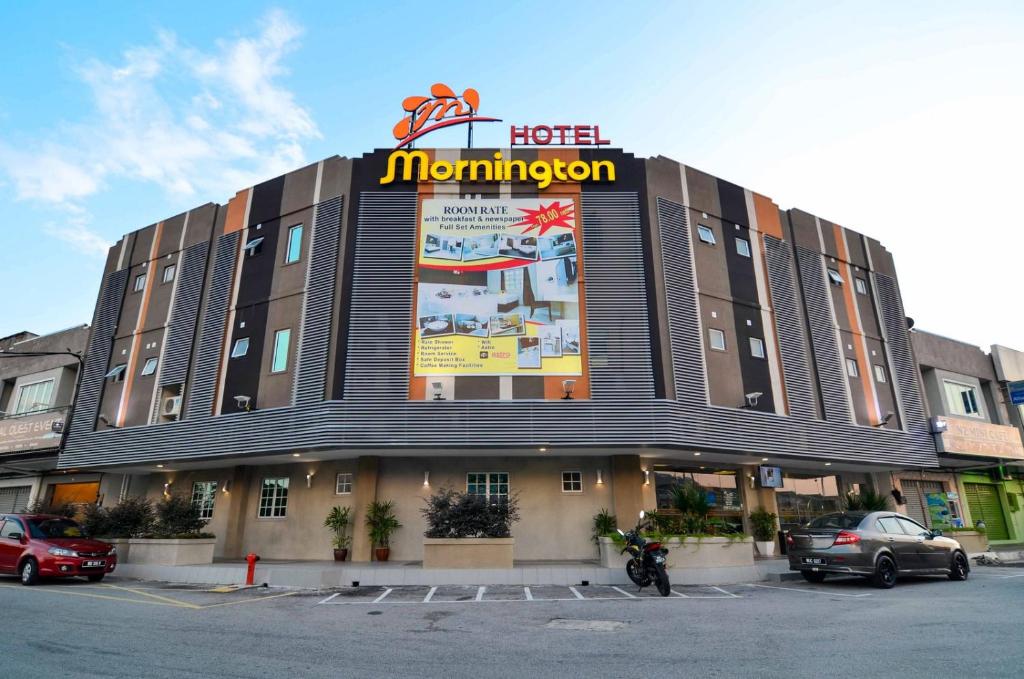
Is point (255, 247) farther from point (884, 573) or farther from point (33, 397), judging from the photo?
point (884, 573)

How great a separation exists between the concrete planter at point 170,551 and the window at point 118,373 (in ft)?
27.1

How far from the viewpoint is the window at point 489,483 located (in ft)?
60.6

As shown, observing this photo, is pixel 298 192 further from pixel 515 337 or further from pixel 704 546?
pixel 704 546

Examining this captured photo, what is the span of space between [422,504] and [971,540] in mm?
19477

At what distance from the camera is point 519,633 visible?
808cm

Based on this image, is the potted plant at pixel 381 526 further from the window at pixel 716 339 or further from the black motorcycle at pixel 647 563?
the window at pixel 716 339

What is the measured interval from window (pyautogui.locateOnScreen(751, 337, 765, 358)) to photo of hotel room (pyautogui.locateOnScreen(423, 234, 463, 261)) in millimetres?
10752

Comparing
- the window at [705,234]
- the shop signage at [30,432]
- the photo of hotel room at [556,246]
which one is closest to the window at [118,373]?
the shop signage at [30,432]

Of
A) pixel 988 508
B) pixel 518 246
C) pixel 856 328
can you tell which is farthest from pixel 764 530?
pixel 988 508

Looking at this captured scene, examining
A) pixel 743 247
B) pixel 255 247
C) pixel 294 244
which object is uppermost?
pixel 743 247

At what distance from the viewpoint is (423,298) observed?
59.6 ft

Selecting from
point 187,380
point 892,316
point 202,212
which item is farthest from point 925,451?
point 202,212

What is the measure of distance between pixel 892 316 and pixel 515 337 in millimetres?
18262

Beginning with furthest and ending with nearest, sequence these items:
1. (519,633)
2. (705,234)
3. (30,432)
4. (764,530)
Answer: (30,432) → (705,234) → (764,530) → (519,633)
